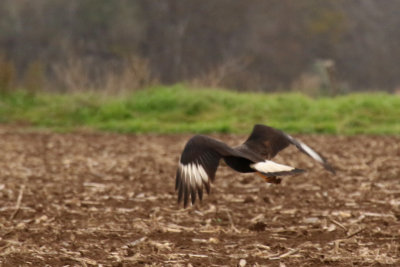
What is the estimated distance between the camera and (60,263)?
459 cm

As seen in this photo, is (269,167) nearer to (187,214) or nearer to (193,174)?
(193,174)

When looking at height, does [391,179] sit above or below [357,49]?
below

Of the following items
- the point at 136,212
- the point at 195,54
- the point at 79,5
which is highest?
the point at 79,5

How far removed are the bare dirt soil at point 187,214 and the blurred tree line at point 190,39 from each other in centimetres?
1951

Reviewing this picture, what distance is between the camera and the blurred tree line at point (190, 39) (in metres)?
30.8

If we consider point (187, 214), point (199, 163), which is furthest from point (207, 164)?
point (187, 214)

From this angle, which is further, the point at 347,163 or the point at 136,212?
the point at 347,163

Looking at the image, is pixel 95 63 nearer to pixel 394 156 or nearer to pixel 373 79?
pixel 373 79

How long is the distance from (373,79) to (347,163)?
86.3 feet

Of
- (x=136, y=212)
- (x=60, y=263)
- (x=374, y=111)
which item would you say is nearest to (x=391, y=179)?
(x=136, y=212)

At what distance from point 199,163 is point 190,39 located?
27.8 metres

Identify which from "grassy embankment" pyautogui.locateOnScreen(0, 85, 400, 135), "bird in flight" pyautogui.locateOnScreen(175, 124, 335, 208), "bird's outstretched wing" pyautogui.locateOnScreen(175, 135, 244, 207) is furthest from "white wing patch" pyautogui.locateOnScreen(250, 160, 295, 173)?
"grassy embankment" pyautogui.locateOnScreen(0, 85, 400, 135)

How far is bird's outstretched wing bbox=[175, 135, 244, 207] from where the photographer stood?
468cm

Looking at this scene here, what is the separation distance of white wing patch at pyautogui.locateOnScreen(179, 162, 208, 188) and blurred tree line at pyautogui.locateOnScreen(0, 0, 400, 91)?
78.5 feet
